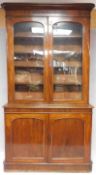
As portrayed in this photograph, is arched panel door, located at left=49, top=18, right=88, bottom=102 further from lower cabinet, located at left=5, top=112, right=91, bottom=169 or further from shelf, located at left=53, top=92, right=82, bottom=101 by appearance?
lower cabinet, located at left=5, top=112, right=91, bottom=169

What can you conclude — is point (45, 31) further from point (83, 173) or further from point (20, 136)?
point (83, 173)

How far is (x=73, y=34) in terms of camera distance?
3064mm

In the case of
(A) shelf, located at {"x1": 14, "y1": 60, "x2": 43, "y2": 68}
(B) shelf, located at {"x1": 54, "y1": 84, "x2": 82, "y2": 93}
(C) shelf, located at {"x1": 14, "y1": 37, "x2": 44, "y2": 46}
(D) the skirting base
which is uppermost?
(C) shelf, located at {"x1": 14, "y1": 37, "x2": 44, "y2": 46}

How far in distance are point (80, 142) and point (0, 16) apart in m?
2.17

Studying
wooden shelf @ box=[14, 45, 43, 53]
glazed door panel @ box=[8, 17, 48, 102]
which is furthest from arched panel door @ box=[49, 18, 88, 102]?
wooden shelf @ box=[14, 45, 43, 53]

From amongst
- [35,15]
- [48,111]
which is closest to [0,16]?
[35,15]

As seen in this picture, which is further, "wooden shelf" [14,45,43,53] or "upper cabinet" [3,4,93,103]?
"wooden shelf" [14,45,43,53]

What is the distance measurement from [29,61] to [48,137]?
1059 millimetres

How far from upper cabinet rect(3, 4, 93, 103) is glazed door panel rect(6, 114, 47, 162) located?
250mm

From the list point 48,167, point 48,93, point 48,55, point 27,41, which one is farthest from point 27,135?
point 27,41

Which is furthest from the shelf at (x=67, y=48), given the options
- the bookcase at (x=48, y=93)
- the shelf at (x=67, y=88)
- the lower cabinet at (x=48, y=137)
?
the lower cabinet at (x=48, y=137)

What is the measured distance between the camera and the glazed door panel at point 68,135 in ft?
9.89

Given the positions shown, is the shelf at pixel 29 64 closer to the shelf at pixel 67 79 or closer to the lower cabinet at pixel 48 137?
the shelf at pixel 67 79

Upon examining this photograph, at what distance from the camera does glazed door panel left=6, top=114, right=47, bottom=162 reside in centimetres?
301
